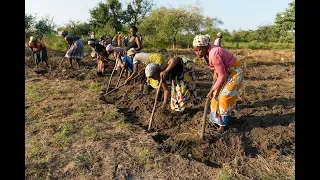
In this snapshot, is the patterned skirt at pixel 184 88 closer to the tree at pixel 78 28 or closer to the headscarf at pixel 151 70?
the headscarf at pixel 151 70

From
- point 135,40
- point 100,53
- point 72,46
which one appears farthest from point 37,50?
point 135,40

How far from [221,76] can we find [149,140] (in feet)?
4.25

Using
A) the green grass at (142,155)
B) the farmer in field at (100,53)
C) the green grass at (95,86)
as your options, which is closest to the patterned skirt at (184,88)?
the green grass at (142,155)

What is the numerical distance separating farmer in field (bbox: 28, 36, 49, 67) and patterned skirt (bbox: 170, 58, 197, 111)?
245 inches

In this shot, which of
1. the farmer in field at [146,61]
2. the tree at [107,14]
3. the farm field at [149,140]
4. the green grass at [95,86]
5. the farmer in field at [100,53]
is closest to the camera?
the farm field at [149,140]

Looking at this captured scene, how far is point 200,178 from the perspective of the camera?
3109 millimetres

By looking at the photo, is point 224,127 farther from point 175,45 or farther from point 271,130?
point 175,45

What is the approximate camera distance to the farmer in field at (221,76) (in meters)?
3.61

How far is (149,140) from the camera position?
12.8 ft

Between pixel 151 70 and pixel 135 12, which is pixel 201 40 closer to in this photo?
pixel 151 70

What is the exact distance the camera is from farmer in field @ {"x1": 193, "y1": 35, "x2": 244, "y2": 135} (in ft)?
11.9

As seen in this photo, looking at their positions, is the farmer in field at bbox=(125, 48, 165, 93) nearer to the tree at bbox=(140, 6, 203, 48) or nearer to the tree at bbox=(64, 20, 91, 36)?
the tree at bbox=(140, 6, 203, 48)

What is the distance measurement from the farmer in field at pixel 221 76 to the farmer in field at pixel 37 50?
279 inches
